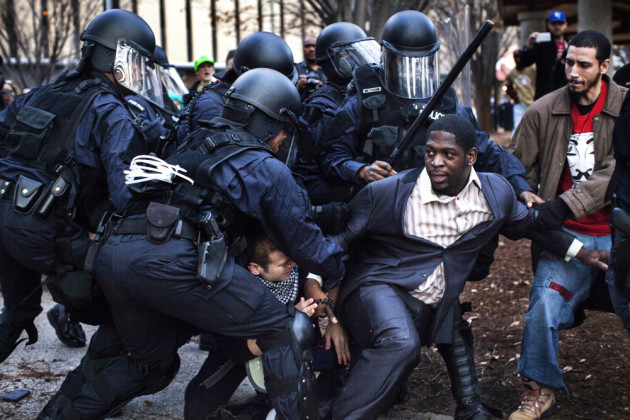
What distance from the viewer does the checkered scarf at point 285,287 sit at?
3709 millimetres

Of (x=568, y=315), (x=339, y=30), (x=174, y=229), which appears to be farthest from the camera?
(x=339, y=30)

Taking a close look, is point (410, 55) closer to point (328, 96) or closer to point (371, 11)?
point (328, 96)

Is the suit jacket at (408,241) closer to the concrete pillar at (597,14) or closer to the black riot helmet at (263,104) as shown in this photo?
the black riot helmet at (263,104)

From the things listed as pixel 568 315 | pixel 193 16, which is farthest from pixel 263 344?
pixel 193 16

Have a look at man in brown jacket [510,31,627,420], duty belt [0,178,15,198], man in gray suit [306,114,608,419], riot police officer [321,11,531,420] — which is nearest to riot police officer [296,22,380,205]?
riot police officer [321,11,531,420]

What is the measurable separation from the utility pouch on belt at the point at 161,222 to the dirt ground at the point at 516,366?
6.17 ft

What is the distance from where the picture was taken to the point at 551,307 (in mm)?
3842

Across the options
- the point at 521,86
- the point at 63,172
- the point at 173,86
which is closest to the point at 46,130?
the point at 63,172

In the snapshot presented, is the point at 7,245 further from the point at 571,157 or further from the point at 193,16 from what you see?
the point at 193,16

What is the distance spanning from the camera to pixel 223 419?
12.4ft

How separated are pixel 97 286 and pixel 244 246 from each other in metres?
0.83

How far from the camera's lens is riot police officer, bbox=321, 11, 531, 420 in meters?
4.14

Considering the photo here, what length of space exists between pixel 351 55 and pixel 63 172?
212 centimetres

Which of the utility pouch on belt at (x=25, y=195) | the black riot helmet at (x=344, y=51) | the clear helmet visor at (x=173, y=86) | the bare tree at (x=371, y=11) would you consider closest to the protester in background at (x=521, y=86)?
the bare tree at (x=371, y=11)
